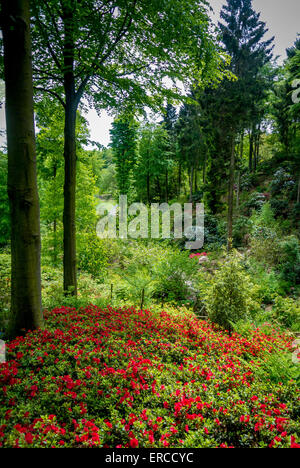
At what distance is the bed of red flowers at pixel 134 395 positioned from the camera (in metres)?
1.83

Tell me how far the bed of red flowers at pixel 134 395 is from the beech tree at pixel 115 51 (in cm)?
252

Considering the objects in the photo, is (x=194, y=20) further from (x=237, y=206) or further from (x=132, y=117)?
(x=237, y=206)

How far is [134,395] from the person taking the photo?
2.30m

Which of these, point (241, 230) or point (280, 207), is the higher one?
point (280, 207)

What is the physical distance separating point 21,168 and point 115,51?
3868mm

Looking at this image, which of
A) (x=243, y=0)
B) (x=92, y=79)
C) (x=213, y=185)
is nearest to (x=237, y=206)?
(x=213, y=185)

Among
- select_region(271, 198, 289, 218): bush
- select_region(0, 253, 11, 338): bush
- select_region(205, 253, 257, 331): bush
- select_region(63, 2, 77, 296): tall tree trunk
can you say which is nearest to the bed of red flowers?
select_region(0, 253, 11, 338): bush

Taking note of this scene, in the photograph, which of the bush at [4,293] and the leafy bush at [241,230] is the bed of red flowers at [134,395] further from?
the leafy bush at [241,230]

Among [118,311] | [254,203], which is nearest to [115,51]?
[118,311]

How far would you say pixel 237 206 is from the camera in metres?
18.0

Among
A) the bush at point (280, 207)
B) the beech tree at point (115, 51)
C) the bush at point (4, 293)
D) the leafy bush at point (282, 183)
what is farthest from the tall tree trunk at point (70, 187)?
the leafy bush at point (282, 183)

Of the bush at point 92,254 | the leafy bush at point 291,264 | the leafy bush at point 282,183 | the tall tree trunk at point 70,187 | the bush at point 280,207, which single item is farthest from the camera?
the leafy bush at point 282,183

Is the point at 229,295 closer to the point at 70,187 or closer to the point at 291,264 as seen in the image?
the point at 70,187
